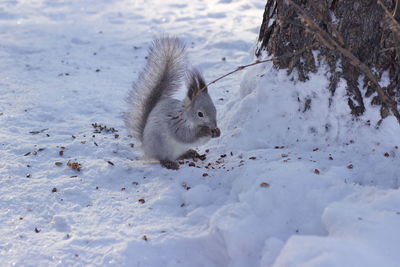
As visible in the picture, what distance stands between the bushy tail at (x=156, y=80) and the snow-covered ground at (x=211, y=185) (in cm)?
20

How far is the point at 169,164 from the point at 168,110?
12.2 inches

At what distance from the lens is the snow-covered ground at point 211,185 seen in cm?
167

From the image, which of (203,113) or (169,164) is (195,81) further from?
(169,164)

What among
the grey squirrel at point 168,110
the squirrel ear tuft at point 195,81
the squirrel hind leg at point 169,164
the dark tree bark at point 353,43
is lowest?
the squirrel hind leg at point 169,164

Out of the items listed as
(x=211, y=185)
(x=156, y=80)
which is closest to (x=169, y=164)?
(x=211, y=185)

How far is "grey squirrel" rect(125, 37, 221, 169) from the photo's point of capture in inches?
98.7

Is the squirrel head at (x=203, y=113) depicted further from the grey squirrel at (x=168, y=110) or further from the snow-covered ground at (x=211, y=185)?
the snow-covered ground at (x=211, y=185)

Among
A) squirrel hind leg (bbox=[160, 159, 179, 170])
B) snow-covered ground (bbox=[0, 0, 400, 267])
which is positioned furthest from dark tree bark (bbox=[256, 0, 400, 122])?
squirrel hind leg (bbox=[160, 159, 179, 170])

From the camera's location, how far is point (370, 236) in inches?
58.2

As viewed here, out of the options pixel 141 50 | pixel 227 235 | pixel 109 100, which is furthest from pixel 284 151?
pixel 141 50

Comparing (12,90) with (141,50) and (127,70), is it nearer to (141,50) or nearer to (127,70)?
(127,70)

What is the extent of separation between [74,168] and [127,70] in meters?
1.95

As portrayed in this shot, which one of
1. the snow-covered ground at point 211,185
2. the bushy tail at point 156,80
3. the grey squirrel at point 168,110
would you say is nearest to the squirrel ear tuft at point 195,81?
the grey squirrel at point 168,110

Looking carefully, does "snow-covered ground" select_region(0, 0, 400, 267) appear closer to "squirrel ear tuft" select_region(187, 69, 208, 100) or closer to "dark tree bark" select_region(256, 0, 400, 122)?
"dark tree bark" select_region(256, 0, 400, 122)
